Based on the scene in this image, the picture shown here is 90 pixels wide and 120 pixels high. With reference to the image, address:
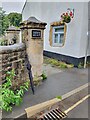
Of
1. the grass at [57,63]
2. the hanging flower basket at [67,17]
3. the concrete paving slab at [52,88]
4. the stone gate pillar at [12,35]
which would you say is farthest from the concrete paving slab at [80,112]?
the stone gate pillar at [12,35]

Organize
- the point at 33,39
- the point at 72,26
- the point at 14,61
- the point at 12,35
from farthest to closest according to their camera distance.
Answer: the point at 12,35
the point at 72,26
the point at 33,39
the point at 14,61

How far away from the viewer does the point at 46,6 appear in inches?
400

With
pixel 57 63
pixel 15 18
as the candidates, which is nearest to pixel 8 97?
pixel 57 63

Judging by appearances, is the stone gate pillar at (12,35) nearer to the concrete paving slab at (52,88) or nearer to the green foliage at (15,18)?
the concrete paving slab at (52,88)

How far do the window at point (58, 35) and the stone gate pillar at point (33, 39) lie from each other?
4.14 meters

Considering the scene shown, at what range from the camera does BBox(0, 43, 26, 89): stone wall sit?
4.07m

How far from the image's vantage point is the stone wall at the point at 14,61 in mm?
4066

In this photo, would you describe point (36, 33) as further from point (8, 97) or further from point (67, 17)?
point (67, 17)

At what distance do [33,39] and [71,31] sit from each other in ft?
13.1

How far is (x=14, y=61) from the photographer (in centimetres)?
450

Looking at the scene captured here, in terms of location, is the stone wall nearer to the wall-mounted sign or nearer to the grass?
the wall-mounted sign

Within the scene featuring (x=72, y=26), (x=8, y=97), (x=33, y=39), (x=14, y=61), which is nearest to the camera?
(x=8, y=97)

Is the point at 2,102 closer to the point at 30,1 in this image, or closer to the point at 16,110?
the point at 16,110

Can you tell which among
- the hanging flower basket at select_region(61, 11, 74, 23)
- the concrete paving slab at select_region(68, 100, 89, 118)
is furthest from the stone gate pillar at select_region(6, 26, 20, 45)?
the concrete paving slab at select_region(68, 100, 89, 118)
